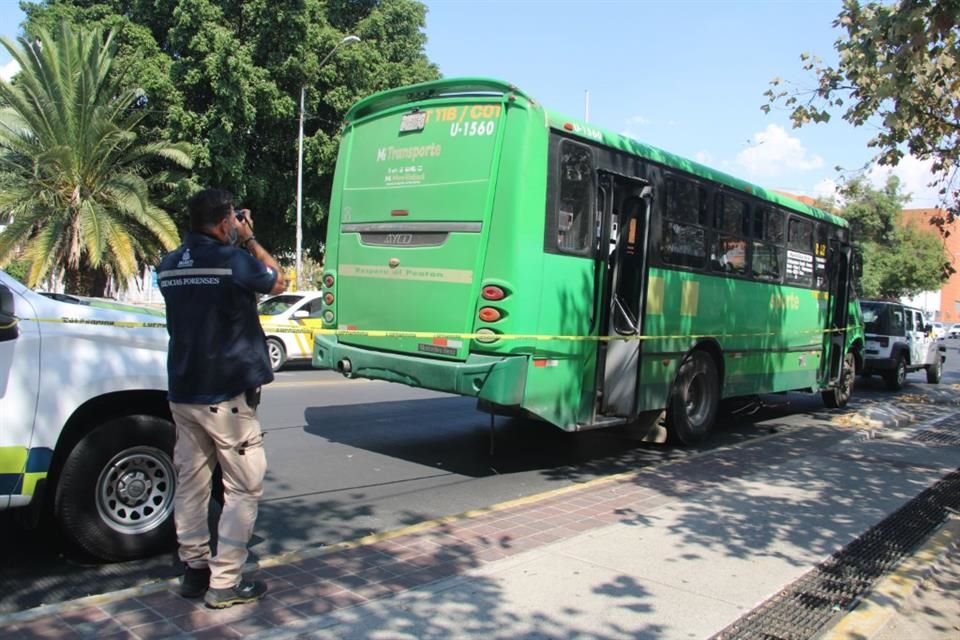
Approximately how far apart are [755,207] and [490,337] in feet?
17.1

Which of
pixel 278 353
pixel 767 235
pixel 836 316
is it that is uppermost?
pixel 767 235

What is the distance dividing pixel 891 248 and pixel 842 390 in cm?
4333

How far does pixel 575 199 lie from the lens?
7.14m

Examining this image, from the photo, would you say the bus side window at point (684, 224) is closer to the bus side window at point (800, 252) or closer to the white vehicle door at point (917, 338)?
the bus side window at point (800, 252)

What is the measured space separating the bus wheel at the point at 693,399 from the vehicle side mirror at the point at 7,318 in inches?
261

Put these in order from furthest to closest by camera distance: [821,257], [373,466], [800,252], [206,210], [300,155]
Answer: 1. [300,155]
2. [821,257]
3. [800,252]
4. [373,466]
5. [206,210]

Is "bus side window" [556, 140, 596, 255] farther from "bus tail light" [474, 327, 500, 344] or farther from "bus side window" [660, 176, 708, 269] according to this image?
"bus side window" [660, 176, 708, 269]

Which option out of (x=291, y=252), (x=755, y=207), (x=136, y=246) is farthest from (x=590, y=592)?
(x=291, y=252)

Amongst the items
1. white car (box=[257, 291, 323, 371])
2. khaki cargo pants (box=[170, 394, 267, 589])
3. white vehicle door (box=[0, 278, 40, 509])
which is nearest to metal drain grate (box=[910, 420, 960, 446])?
khaki cargo pants (box=[170, 394, 267, 589])

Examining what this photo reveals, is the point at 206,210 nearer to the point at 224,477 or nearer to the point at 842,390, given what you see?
the point at 224,477

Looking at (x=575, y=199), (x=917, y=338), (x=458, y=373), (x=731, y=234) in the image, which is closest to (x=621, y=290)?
(x=575, y=199)

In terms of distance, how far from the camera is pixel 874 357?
703 inches

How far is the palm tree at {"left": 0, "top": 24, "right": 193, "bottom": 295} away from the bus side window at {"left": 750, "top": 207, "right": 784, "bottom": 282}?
1427 cm

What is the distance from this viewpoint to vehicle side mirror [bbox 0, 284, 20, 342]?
4047 mm
